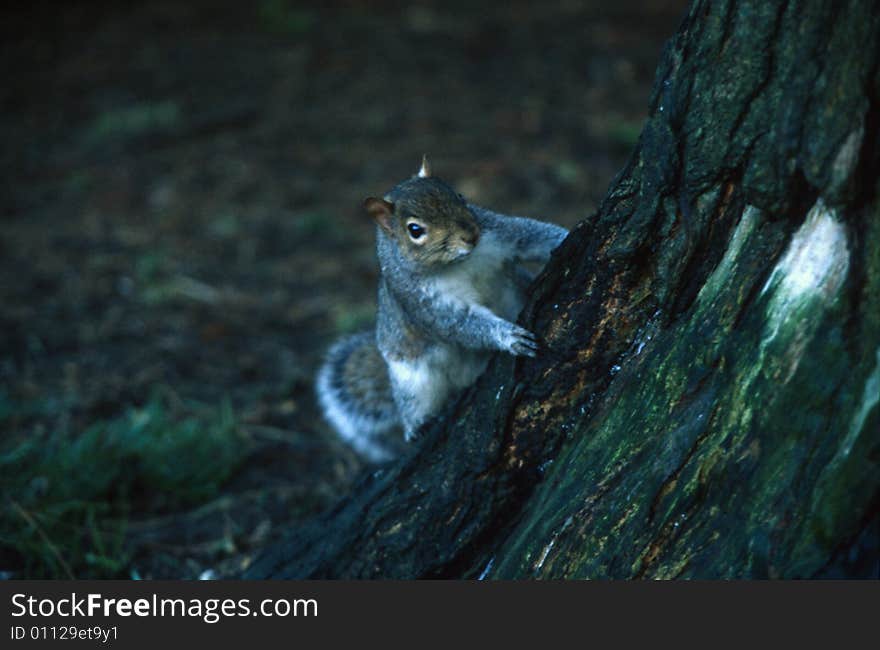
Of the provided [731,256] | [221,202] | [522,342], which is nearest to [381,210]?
[522,342]

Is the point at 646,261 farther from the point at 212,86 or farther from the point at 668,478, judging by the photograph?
the point at 212,86

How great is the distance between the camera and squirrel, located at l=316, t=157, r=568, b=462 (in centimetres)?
271

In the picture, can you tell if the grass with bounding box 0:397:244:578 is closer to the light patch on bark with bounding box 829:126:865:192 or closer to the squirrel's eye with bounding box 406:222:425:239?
the squirrel's eye with bounding box 406:222:425:239

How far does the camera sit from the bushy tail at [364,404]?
3.35 m

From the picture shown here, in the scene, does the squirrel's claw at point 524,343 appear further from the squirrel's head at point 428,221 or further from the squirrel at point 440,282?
the squirrel's head at point 428,221

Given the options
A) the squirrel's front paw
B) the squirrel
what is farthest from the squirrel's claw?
→ the squirrel

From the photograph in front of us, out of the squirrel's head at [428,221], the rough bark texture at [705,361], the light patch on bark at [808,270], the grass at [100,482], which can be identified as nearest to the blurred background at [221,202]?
the grass at [100,482]

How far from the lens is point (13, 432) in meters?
3.62

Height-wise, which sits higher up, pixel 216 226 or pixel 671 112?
pixel 216 226

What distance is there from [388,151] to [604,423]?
16.4 feet

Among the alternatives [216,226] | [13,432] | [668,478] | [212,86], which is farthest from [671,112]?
[212,86]

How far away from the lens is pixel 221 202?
6.43 meters

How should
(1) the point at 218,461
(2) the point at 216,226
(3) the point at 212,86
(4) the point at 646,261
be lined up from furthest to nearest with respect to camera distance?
(3) the point at 212,86 → (2) the point at 216,226 → (1) the point at 218,461 → (4) the point at 646,261

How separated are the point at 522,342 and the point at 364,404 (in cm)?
133
